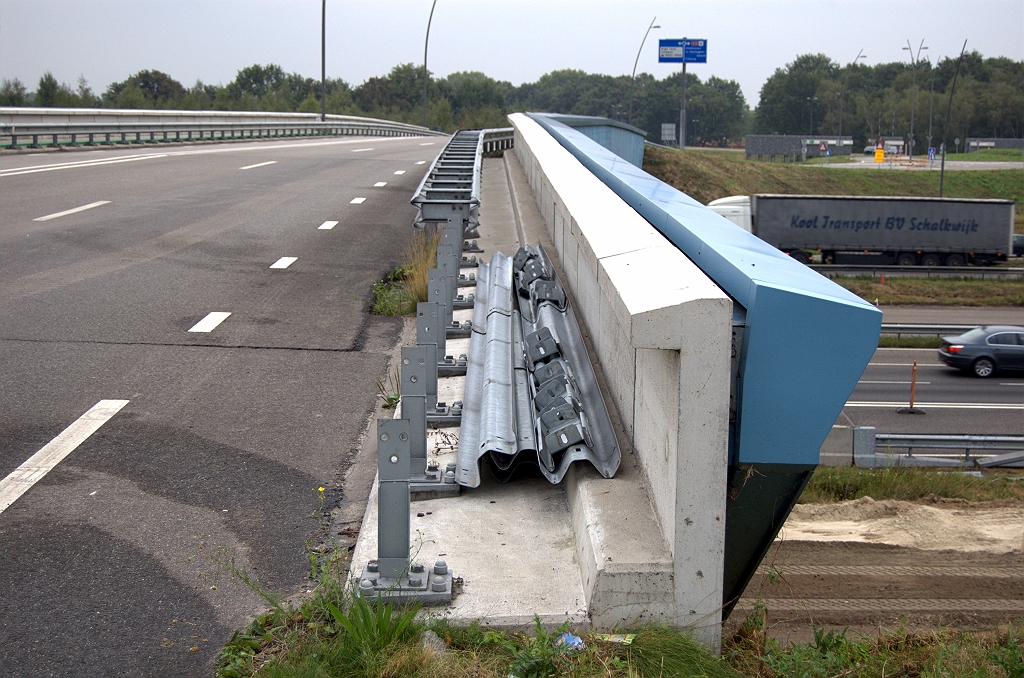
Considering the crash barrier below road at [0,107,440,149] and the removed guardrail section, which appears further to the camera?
the crash barrier below road at [0,107,440,149]

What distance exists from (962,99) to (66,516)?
477 feet

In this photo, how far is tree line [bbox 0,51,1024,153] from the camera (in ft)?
334

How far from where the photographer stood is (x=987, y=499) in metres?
13.4

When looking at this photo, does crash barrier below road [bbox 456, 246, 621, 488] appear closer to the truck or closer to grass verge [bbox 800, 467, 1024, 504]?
grass verge [bbox 800, 467, 1024, 504]

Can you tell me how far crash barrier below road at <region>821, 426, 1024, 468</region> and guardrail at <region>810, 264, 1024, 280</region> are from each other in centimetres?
2644

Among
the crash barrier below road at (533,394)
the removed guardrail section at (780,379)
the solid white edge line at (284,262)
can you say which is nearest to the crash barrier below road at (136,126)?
the solid white edge line at (284,262)

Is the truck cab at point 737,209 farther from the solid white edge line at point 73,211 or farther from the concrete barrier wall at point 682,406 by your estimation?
the concrete barrier wall at point 682,406

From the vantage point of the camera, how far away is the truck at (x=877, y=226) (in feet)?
139

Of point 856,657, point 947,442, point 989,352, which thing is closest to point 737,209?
point 989,352

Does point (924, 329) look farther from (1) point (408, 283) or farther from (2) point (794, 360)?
(2) point (794, 360)

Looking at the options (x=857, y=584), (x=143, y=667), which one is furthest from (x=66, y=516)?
(x=857, y=584)

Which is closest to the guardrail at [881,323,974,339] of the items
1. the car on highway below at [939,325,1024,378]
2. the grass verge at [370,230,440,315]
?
the car on highway below at [939,325,1024,378]

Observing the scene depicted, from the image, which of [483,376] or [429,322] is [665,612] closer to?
[483,376]

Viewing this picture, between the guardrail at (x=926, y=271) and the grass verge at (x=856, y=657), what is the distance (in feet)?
129
